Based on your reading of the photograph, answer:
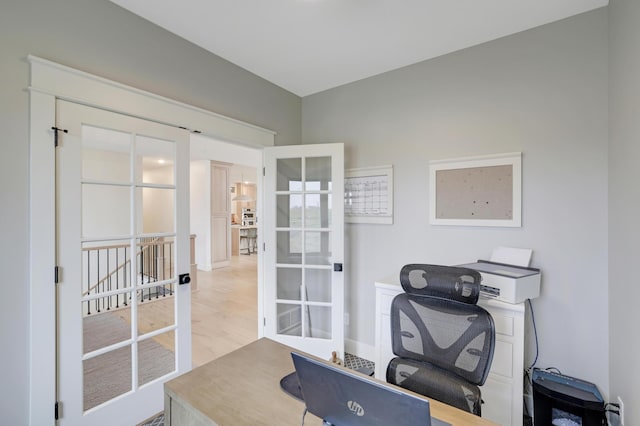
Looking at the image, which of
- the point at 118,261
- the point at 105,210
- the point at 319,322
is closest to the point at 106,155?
the point at 105,210

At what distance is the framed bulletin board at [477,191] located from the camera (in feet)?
6.89

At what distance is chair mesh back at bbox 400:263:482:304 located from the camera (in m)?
1.39

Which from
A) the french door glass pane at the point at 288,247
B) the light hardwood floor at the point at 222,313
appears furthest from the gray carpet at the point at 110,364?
the french door glass pane at the point at 288,247

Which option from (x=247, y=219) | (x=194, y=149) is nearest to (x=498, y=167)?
(x=194, y=149)

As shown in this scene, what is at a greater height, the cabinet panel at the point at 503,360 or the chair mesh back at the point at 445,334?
the chair mesh back at the point at 445,334

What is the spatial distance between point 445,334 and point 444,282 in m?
0.25

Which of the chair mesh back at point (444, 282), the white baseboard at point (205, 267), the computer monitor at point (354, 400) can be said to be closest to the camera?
the computer monitor at point (354, 400)

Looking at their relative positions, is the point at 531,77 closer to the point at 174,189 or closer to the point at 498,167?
the point at 498,167

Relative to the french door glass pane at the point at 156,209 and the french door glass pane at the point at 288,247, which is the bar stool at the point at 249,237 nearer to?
the french door glass pane at the point at 288,247

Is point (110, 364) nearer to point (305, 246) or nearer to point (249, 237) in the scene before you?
point (305, 246)

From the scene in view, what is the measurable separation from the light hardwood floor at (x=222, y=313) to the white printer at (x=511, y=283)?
2.48 metres

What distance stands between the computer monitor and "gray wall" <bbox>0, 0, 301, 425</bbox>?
1653mm

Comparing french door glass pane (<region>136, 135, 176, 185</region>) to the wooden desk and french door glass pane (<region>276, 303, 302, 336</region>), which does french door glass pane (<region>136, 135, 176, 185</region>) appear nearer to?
the wooden desk

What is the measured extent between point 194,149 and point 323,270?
434 cm
